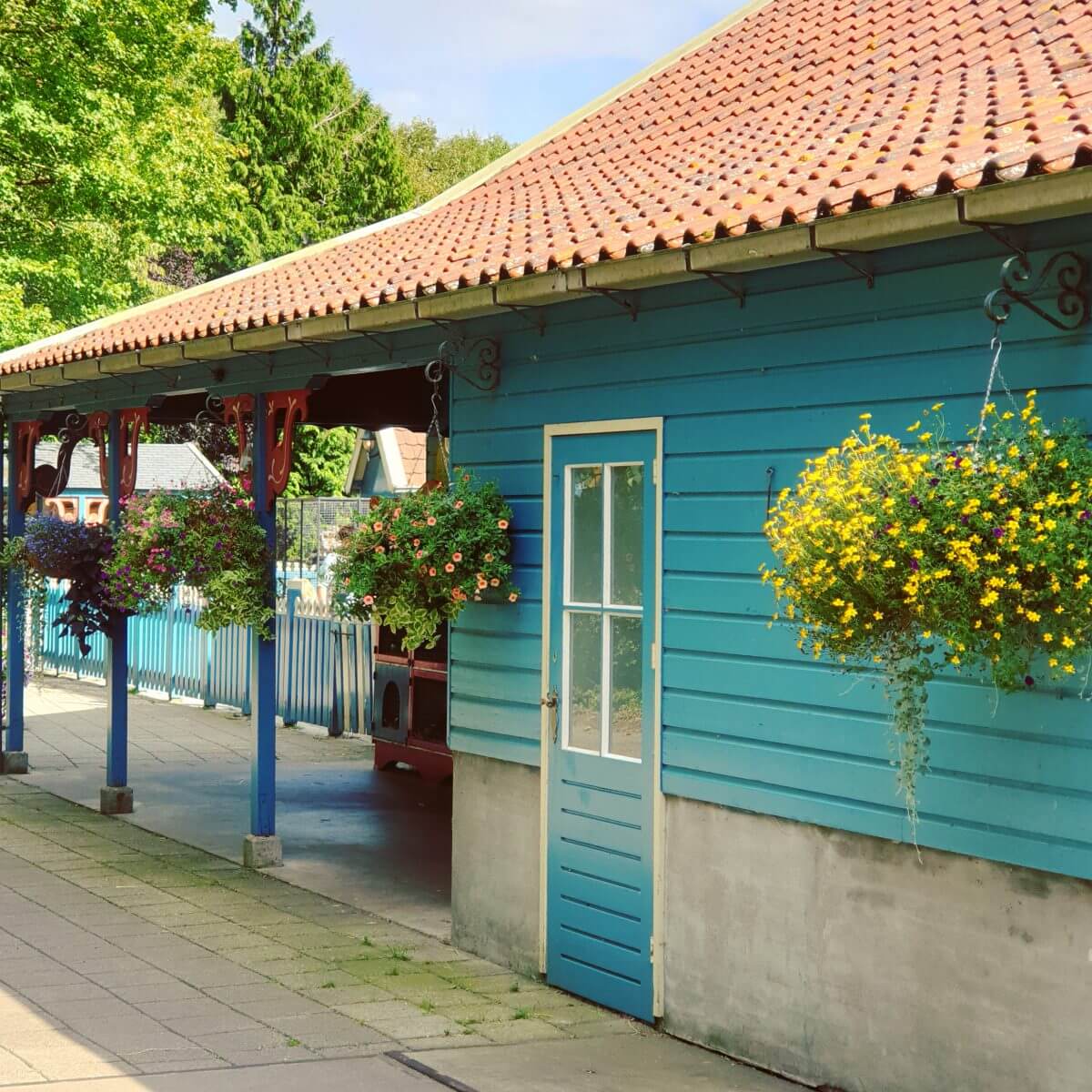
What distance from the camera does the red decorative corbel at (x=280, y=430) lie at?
9117 millimetres

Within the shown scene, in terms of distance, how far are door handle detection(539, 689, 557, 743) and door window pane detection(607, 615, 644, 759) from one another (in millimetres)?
372

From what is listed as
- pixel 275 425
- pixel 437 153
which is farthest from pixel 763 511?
pixel 437 153

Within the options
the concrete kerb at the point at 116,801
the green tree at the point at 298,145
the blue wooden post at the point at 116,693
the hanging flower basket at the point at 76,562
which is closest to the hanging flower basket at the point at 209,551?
the hanging flower basket at the point at 76,562

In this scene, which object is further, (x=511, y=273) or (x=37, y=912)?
(x=37, y=912)

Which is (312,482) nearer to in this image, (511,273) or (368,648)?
(368,648)

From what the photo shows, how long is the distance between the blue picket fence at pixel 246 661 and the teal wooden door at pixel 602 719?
20.4ft

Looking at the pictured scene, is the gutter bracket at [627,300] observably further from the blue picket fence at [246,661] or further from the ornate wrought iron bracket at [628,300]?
the blue picket fence at [246,661]

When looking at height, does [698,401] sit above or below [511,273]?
below

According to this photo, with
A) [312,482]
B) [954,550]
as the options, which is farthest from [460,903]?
[312,482]

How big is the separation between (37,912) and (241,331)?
10.1ft

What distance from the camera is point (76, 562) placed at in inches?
431

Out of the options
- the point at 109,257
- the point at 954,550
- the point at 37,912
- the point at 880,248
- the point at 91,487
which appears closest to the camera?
the point at 954,550

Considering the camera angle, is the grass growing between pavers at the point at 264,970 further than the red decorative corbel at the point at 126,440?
No

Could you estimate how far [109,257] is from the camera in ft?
70.6
